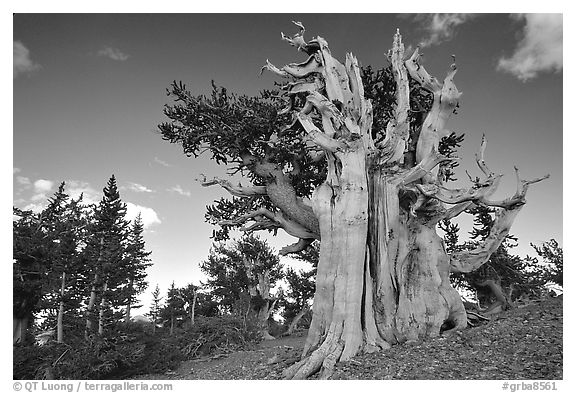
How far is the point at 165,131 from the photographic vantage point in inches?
444

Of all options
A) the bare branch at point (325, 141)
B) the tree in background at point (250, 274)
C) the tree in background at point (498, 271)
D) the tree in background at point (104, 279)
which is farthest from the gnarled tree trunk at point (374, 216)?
the tree in background at point (250, 274)

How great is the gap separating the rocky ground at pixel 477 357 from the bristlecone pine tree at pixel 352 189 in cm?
60

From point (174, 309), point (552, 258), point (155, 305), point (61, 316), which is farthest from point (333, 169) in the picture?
point (155, 305)

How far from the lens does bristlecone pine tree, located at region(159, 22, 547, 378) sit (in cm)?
770

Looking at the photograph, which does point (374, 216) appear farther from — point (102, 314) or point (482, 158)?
point (102, 314)

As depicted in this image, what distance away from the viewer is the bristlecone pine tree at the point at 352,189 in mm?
7695

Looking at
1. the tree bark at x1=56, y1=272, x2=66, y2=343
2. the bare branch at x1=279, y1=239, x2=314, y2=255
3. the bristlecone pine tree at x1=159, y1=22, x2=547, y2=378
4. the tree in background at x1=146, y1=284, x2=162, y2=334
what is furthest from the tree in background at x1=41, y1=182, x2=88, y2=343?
the tree in background at x1=146, y1=284, x2=162, y2=334

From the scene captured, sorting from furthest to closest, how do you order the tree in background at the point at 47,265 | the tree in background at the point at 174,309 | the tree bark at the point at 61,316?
the tree in background at the point at 174,309, the tree in background at the point at 47,265, the tree bark at the point at 61,316

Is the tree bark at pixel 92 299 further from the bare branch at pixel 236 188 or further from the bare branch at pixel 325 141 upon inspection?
the bare branch at pixel 325 141

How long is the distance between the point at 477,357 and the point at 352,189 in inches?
146

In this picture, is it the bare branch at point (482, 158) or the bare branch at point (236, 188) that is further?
the bare branch at point (236, 188)

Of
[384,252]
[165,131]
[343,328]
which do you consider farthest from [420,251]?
[165,131]

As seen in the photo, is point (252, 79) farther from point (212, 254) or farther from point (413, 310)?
point (212, 254)

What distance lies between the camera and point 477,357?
239 inches
